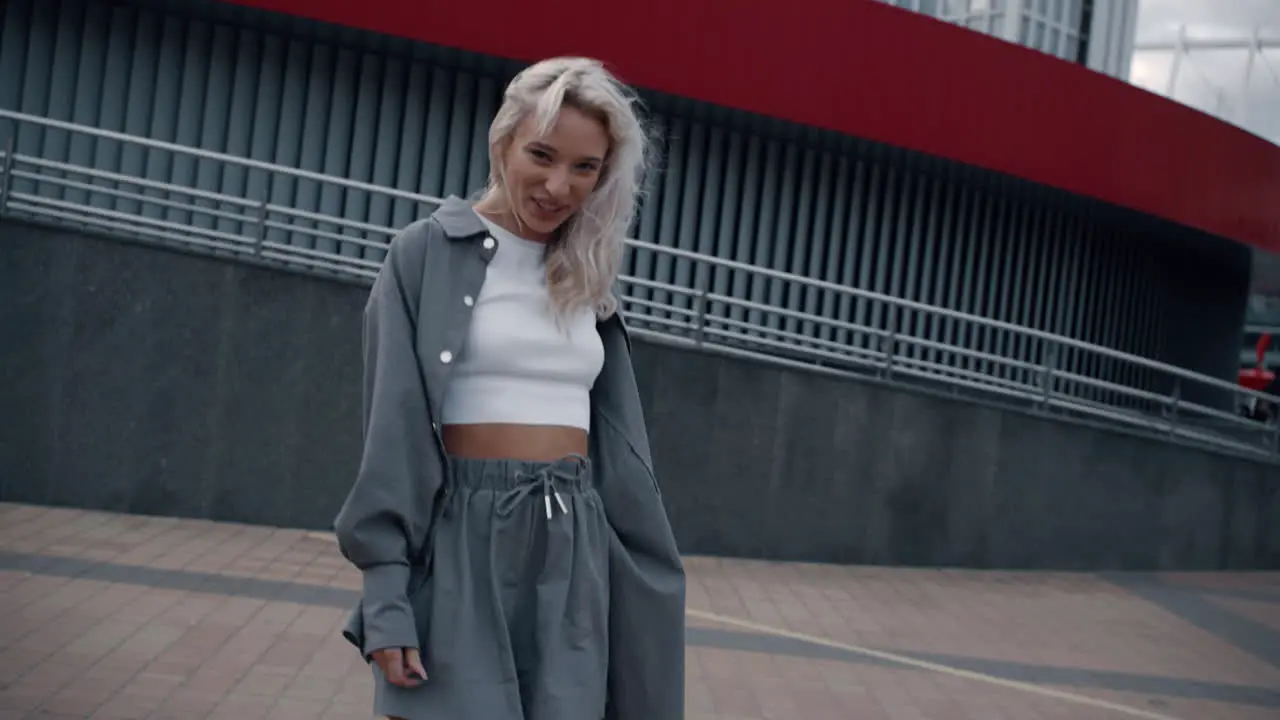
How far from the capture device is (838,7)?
1330cm

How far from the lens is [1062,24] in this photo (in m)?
18.1

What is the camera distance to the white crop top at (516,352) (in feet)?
9.21

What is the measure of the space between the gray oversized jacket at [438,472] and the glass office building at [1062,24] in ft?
46.4

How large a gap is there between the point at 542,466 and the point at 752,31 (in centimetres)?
1079

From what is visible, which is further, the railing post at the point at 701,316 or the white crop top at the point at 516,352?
the railing post at the point at 701,316

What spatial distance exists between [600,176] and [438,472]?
0.59 meters

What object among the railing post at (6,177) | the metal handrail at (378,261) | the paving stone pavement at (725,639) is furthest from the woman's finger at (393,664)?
the railing post at (6,177)

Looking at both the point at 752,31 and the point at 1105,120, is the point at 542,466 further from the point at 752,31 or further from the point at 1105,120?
the point at 1105,120

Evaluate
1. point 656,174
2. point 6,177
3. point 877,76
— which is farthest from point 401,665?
point 877,76

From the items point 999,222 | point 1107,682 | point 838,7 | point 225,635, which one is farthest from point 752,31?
point 225,635

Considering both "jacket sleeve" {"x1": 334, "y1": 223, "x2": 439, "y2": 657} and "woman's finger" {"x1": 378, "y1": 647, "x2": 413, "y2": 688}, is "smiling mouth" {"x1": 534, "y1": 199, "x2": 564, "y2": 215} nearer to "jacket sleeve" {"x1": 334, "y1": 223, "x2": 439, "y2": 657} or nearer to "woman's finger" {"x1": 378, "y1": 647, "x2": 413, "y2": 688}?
"jacket sleeve" {"x1": 334, "y1": 223, "x2": 439, "y2": 657}

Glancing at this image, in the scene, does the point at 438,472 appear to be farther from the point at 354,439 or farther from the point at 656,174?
the point at 656,174

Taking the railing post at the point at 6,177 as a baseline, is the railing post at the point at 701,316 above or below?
below

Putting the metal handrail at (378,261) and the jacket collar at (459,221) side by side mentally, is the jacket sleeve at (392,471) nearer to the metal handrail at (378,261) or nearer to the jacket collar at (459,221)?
the jacket collar at (459,221)
